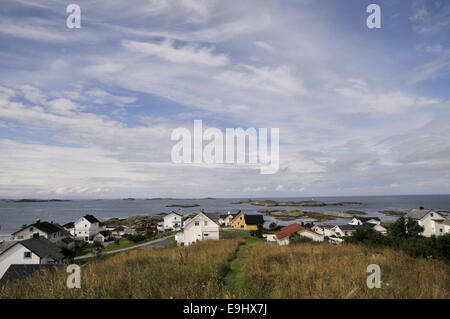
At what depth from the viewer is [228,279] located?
9078 mm

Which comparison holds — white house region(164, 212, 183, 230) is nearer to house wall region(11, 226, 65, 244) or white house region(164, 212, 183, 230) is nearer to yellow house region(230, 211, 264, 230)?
yellow house region(230, 211, 264, 230)

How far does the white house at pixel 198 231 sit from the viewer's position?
40.4m

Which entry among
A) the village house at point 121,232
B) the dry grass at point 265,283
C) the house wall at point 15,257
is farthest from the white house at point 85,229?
the dry grass at point 265,283

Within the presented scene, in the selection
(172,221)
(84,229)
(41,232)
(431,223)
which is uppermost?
(41,232)

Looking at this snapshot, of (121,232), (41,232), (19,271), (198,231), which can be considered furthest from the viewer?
(121,232)

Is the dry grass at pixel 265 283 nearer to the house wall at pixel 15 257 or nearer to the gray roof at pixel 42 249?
the house wall at pixel 15 257

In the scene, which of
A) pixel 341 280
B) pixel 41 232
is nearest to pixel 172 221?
pixel 41 232

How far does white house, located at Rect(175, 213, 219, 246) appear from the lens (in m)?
40.4

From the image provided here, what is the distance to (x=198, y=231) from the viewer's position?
133 feet

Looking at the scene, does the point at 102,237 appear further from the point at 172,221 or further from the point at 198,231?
the point at 198,231
